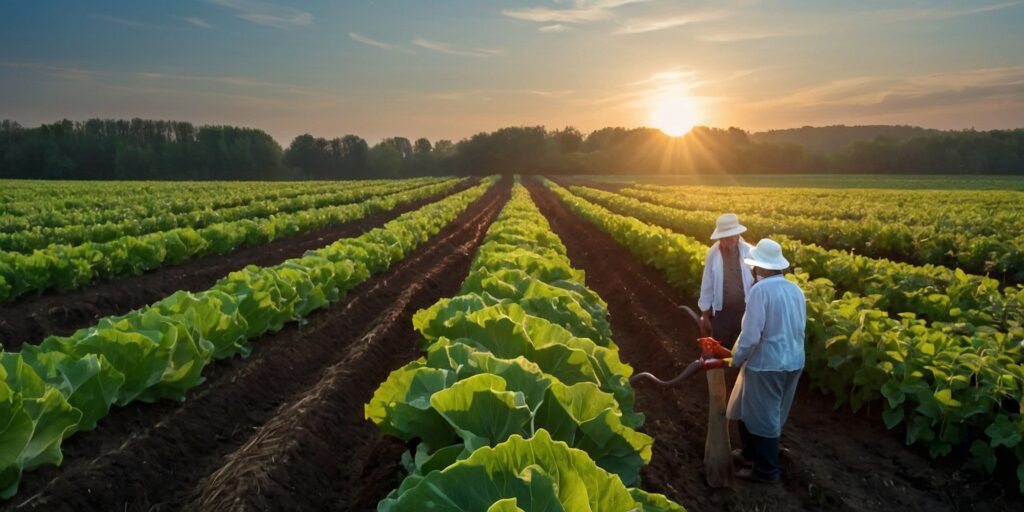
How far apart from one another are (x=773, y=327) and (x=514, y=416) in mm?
2873

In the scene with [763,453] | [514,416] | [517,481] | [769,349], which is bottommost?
[763,453]

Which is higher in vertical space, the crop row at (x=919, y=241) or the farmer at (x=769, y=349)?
the farmer at (x=769, y=349)

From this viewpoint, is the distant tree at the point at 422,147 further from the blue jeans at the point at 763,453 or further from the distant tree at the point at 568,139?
the blue jeans at the point at 763,453

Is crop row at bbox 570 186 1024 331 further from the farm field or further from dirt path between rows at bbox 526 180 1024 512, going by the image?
dirt path between rows at bbox 526 180 1024 512

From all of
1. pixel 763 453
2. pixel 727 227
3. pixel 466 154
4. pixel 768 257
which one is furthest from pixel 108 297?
pixel 466 154

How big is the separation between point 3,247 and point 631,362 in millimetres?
14622

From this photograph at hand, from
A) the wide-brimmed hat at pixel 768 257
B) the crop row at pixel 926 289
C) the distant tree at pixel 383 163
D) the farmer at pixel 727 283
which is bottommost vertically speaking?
the distant tree at pixel 383 163

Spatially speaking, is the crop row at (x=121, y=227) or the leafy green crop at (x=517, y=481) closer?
the leafy green crop at (x=517, y=481)

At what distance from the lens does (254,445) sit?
5586 mm

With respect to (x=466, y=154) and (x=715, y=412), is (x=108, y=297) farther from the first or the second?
(x=466, y=154)

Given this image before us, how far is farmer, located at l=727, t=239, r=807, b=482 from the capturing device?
16.5 ft

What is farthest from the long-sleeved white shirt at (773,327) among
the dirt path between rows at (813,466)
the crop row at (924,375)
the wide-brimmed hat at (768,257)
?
the crop row at (924,375)

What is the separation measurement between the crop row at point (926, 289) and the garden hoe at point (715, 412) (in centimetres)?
337

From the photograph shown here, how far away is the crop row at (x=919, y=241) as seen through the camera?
46.7ft
